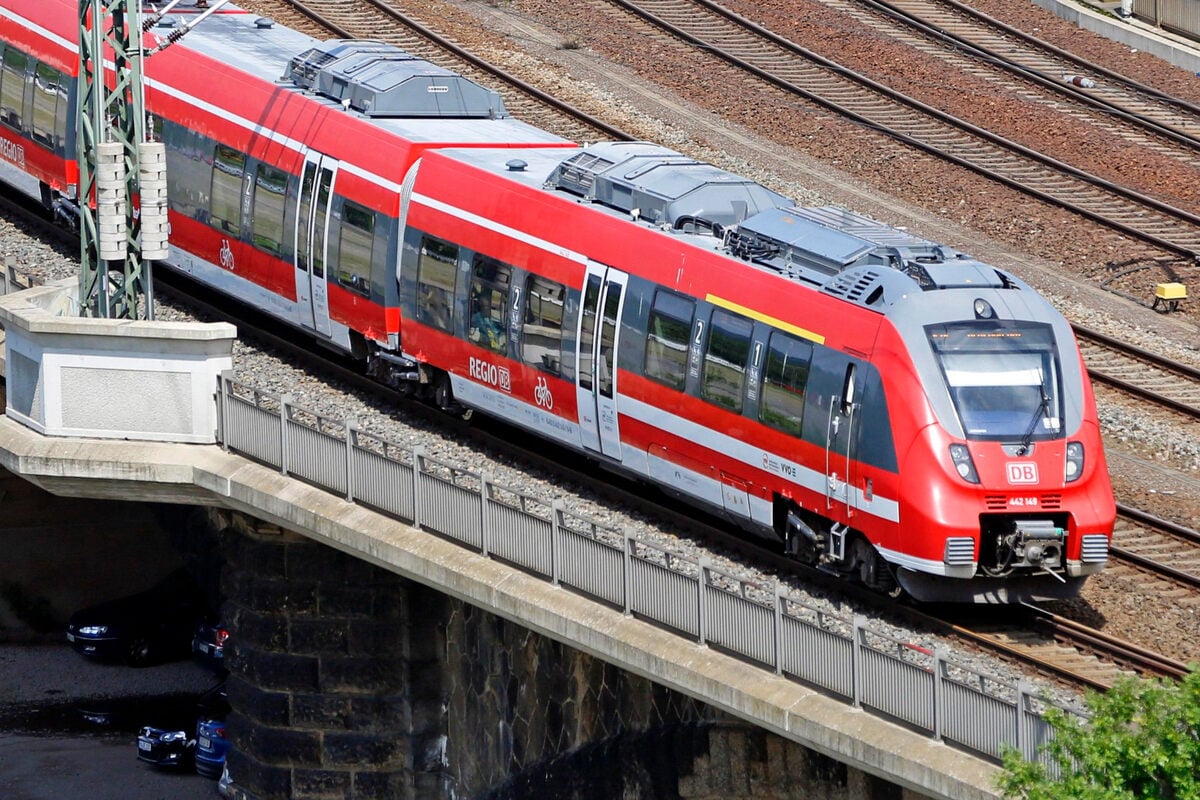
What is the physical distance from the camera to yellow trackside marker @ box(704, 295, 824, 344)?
19.6 metres

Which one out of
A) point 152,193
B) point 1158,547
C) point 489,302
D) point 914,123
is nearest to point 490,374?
point 489,302

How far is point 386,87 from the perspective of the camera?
26.4 meters

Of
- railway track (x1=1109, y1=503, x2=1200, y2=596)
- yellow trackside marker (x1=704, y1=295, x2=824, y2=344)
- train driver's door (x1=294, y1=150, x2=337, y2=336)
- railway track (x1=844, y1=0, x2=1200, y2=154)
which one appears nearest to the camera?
yellow trackside marker (x1=704, y1=295, x2=824, y2=344)

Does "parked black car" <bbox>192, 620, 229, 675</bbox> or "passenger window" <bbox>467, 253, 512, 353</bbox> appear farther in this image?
"parked black car" <bbox>192, 620, 229, 675</bbox>

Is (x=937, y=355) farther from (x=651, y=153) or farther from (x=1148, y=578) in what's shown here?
(x=651, y=153)

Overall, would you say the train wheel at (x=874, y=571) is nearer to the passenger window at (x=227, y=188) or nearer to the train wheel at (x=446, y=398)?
the train wheel at (x=446, y=398)

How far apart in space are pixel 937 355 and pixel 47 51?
16.3 m

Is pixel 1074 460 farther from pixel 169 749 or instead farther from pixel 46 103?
pixel 46 103

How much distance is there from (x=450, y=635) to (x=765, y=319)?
19.9ft

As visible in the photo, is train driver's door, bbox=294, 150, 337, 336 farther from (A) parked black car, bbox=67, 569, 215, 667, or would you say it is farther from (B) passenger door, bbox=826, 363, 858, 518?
(A) parked black car, bbox=67, 569, 215, 667

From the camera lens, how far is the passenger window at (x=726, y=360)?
20.3 metres

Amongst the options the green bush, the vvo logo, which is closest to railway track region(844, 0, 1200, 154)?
the vvo logo

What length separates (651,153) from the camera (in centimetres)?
2350

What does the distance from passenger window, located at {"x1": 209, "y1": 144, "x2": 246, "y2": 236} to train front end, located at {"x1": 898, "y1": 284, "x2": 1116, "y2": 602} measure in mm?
11188
